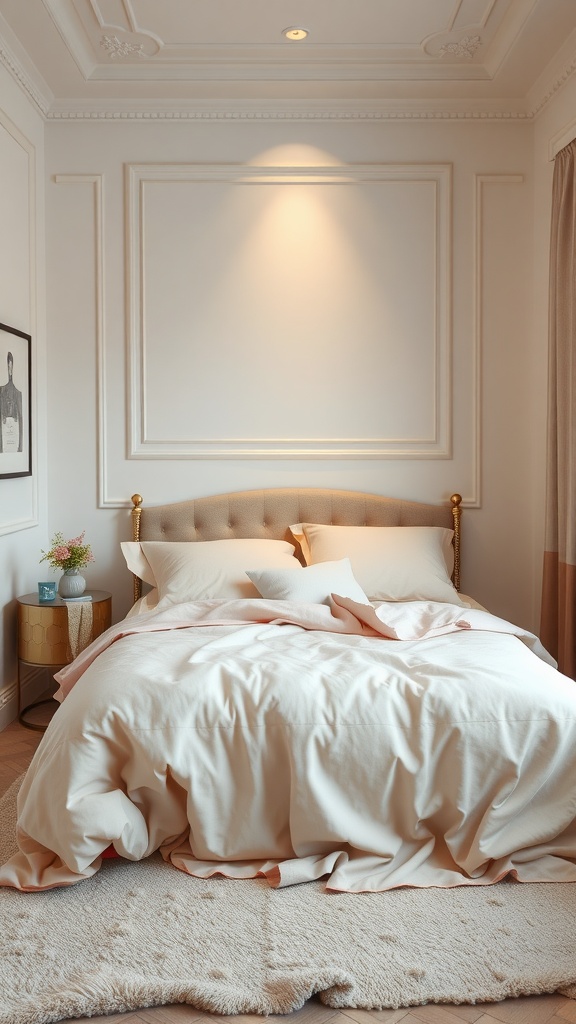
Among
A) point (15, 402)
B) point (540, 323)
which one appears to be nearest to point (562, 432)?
point (540, 323)

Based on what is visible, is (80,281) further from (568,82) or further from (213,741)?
(213,741)

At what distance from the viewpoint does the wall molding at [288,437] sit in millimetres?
A: 4152

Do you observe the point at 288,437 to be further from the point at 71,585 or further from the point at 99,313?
the point at 71,585

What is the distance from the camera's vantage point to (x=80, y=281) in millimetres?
4195

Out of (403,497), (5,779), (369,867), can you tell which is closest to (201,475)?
(403,497)

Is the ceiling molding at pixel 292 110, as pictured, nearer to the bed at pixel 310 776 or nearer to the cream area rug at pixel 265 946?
the bed at pixel 310 776

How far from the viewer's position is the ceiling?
11.1 ft

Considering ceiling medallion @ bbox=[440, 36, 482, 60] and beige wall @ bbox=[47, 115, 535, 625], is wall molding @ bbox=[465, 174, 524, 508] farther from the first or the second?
ceiling medallion @ bbox=[440, 36, 482, 60]

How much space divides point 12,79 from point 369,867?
→ 357 cm

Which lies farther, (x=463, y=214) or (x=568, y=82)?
(x=463, y=214)

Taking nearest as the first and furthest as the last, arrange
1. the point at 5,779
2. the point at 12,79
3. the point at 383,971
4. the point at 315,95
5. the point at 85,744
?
the point at 383,971, the point at 85,744, the point at 5,779, the point at 12,79, the point at 315,95

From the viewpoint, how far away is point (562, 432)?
12.3 ft

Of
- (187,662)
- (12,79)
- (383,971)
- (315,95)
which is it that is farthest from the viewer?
(315,95)

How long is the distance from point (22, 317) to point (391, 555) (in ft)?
6.83
